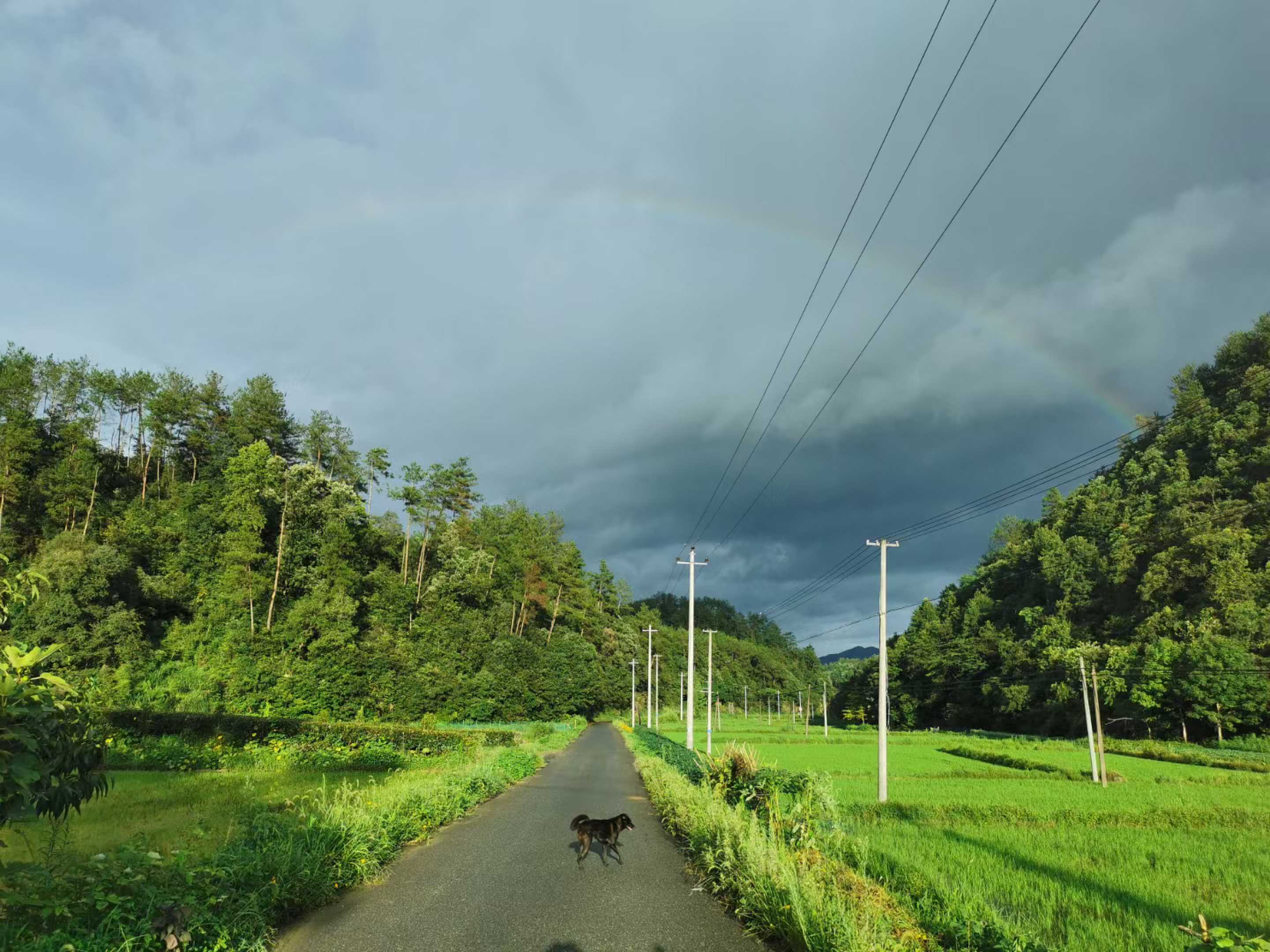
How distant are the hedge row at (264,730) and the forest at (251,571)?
45.4 feet

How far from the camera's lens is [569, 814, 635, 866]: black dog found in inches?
391

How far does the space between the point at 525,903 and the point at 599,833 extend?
2.67 meters

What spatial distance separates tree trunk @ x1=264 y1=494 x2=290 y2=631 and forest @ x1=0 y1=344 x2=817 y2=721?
0.67 ft

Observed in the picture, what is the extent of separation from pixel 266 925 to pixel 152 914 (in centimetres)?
113

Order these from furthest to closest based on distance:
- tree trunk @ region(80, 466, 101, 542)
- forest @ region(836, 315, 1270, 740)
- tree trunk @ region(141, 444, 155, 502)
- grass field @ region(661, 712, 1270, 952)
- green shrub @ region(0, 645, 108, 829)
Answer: tree trunk @ region(141, 444, 155, 502)
tree trunk @ region(80, 466, 101, 542)
forest @ region(836, 315, 1270, 740)
grass field @ region(661, 712, 1270, 952)
green shrub @ region(0, 645, 108, 829)

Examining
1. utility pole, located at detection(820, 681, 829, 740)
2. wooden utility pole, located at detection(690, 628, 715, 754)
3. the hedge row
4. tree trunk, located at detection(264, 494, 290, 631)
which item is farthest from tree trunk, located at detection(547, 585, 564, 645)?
the hedge row

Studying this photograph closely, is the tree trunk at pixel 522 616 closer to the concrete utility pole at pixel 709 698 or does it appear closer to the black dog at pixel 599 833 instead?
the concrete utility pole at pixel 709 698

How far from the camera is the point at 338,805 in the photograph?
30.0 ft

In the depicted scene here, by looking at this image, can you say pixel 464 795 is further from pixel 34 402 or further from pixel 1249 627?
pixel 34 402

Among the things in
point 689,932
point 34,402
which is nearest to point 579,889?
point 689,932

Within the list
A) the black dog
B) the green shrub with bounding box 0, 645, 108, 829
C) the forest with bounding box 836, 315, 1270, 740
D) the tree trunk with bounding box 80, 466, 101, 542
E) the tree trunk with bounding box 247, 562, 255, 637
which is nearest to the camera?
the green shrub with bounding box 0, 645, 108, 829

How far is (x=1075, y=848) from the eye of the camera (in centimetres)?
1355

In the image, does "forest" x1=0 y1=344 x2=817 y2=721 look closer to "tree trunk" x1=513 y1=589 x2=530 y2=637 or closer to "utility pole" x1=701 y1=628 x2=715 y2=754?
"tree trunk" x1=513 y1=589 x2=530 y2=637

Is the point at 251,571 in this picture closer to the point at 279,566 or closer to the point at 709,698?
the point at 279,566
